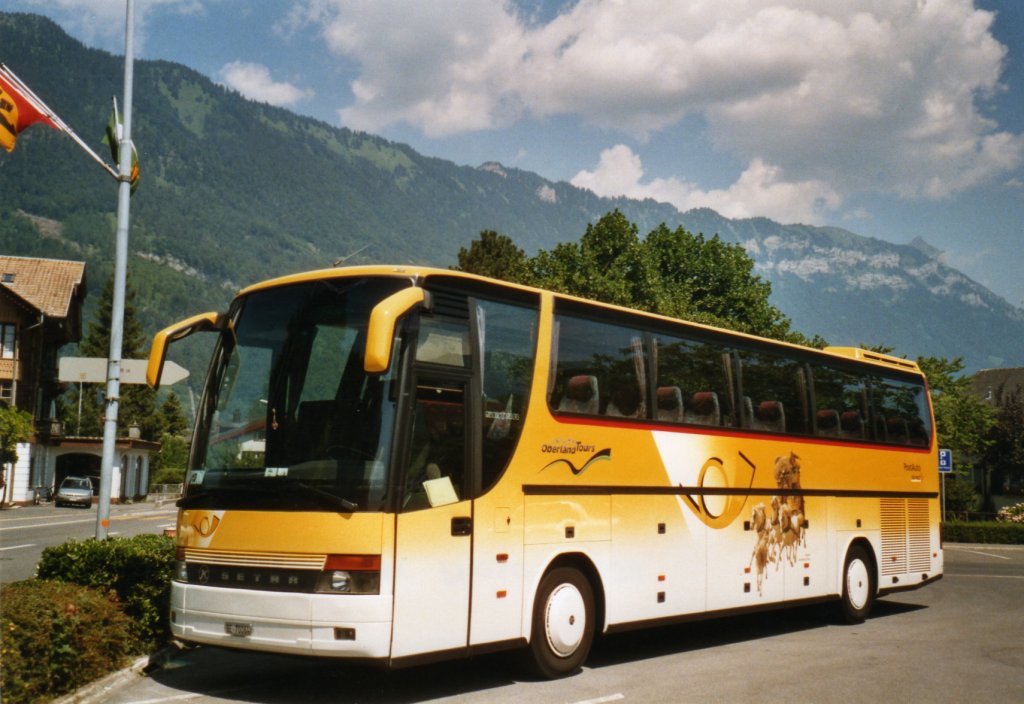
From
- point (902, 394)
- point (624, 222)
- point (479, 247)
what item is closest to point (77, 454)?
point (479, 247)

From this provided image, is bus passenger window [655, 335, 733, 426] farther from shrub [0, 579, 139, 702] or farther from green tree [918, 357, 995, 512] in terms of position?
green tree [918, 357, 995, 512]

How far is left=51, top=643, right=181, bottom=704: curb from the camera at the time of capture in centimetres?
867

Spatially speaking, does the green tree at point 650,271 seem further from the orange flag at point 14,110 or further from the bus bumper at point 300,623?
the bus bumper at point 300,623

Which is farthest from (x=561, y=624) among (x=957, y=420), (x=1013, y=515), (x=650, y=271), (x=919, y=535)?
(x=957, y=420)

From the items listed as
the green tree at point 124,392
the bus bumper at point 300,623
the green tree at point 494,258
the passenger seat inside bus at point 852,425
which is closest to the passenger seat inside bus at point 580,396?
the bus bumper at point 300,623

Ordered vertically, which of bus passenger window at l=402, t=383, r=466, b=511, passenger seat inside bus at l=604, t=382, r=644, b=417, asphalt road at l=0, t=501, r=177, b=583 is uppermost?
passenger seat inside bus at l=604, t=382, r=644, b=417

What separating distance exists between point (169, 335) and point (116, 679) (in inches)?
119

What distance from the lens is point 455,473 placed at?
9.35 meters

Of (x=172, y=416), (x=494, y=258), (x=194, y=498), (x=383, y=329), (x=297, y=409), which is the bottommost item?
(x=194, y=498)

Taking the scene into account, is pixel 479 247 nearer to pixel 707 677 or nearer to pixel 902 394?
pixel 902 394

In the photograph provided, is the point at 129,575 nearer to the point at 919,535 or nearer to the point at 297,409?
the point at 297,409

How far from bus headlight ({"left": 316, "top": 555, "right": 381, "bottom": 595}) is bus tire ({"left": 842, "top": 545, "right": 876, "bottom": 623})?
8929 millimetres

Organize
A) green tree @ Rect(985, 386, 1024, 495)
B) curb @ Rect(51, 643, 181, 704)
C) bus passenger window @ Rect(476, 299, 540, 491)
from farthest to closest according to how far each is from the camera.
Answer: green tree @ Rect(985, 386, 1024, 495) < bus passenger window @ Rect(476, 299, 540, 491) < curb @ Rect(51, 643, 181, 704)

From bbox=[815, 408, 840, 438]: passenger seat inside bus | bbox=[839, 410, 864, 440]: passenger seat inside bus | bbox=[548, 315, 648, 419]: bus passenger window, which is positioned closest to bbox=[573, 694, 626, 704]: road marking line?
bbox=[548, 315, 648, 419]: bus passenger window
